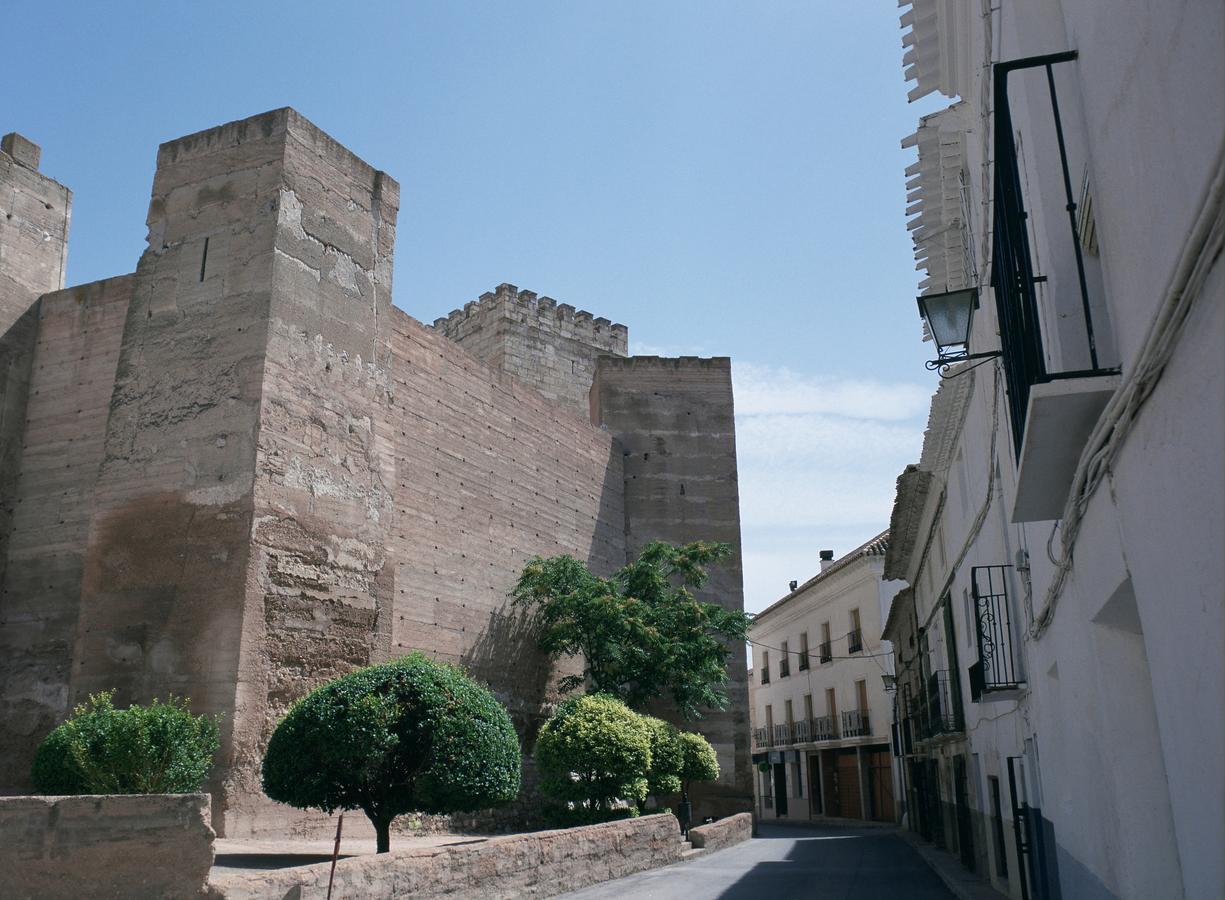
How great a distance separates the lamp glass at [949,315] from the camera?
582 centimetres

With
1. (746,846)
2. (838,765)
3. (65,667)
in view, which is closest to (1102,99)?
(65,667)

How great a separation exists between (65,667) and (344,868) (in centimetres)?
714

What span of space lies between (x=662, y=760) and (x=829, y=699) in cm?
1656

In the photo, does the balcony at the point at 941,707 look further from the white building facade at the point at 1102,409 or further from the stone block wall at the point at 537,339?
the stone block wall at the point at 537,339

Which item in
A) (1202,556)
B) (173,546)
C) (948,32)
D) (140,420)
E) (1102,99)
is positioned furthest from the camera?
(140,420)

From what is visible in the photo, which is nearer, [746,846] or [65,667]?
[65,667]

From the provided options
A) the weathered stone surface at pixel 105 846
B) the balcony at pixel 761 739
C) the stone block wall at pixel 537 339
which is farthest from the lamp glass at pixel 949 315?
the balcony at pixel 761 739

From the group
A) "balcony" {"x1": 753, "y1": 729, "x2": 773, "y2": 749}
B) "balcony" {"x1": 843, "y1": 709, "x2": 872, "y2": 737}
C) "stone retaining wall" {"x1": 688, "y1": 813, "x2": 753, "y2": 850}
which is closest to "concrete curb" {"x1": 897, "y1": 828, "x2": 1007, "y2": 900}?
"stone retaining wall" {"x1": 688, "y1": 813, "x2": 753, "y2": 850}

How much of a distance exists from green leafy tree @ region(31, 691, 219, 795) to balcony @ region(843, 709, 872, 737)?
2151 centimetres

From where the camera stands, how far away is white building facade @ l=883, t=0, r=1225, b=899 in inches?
95.3

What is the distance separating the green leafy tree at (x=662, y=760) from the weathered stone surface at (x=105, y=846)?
8.72m

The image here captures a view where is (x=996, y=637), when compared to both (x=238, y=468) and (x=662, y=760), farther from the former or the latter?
(x=238, y=468)

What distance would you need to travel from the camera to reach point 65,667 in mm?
12391

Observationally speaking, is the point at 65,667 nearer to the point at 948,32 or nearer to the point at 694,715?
the point at 694,715
